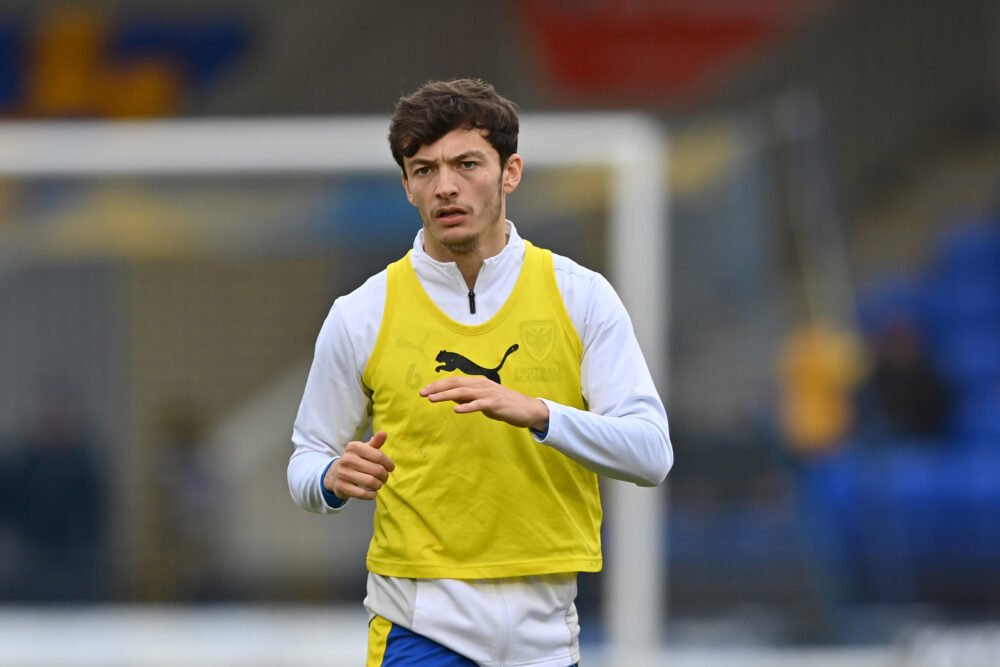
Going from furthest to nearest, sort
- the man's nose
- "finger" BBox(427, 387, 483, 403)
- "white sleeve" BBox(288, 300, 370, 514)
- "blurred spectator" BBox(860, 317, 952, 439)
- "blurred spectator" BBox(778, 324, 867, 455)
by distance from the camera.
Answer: "blurred spectator" BBox(860, 317, 952, 439) < "blurred spectator" BBox(778, 324, 867, 455) < "white sleeve" BBox(288, 300, 370, 514) < the man's nose < "finger" BBox(427, 387, 483, 403)

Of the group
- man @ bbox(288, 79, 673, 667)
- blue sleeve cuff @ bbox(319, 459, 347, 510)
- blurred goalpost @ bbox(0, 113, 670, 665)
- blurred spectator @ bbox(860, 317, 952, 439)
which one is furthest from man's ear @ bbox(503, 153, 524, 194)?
blurred spectator @ bbox(860, 317, 952, 439)

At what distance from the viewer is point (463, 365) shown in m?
3.04

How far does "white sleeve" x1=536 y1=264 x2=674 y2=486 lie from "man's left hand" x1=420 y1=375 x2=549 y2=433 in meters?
0.05

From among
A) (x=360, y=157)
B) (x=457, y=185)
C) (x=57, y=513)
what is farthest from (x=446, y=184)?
(x=57, y=513)

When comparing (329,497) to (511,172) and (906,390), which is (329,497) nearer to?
(511,172)

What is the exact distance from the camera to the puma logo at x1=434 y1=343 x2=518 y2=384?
3037 mm

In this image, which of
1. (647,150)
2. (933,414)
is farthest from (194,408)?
(933,414)

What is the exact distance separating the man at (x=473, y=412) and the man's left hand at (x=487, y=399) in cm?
20

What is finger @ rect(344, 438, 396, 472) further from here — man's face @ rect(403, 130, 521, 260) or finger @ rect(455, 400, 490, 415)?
man's face @ rect(403, 130, 521, 260)

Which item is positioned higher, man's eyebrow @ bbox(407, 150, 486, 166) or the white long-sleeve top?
man's eyebrow @ bbox(407, 150, 486, 166)

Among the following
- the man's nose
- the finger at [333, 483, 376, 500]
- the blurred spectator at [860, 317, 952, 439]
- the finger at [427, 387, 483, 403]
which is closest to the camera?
the finger at [427, 387, 483, 403]

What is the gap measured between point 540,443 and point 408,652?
0.44m

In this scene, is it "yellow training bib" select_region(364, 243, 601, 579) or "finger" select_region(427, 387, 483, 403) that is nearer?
"finger" select_region(427, 387, 483, 403)

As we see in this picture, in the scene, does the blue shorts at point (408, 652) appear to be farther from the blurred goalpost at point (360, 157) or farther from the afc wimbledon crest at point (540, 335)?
the blurred goalpost at point (360, 157)
